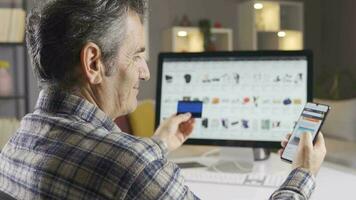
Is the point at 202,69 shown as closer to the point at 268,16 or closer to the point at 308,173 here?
the point at 308,173

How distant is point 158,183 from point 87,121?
0.17 meters

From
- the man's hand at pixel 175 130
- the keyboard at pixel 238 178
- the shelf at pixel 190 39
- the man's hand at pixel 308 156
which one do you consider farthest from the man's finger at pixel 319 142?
the shelf at pixel 190 39

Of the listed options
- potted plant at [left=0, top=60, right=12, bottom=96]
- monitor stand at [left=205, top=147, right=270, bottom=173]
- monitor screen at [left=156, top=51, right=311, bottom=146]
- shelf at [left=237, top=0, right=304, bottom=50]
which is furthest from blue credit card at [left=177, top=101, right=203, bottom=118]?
shelf at [left=237, top=0, right=304, bottom=50]

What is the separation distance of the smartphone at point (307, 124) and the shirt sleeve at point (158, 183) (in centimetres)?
46

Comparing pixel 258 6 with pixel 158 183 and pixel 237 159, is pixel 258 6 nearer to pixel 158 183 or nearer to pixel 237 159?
pixel 237 159

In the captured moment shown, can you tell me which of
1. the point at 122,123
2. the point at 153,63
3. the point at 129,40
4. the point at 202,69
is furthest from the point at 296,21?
the point at 129,40

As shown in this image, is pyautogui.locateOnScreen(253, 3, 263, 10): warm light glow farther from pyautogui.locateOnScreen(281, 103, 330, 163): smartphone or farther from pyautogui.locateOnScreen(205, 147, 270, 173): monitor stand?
pyautogui.locateOnScreen(281, 103, 330, 163): smartphone

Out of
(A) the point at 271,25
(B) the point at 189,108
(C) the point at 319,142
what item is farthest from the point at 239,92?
(A) the point at 271,25

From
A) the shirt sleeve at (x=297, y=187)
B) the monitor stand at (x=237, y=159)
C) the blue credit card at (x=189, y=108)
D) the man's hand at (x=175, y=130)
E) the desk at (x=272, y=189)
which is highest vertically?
the blue credit card at (x=189, y=108)

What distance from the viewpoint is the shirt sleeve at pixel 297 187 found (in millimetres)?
833

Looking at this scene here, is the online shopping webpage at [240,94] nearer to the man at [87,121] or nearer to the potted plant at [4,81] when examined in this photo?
the man at [87,121]

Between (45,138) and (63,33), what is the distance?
7.0 inches

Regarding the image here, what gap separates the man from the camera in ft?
2.18

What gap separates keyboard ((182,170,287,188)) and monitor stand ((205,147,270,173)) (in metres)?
Result: 0.07
